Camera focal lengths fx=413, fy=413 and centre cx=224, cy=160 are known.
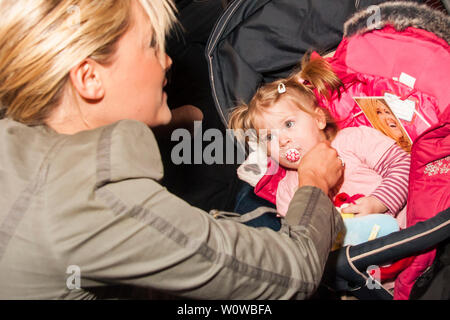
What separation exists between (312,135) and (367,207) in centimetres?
30

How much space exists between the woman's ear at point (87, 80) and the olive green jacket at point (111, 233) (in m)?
0.10

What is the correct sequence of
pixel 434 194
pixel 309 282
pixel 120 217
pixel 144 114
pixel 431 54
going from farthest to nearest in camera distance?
pixel 431 54, pixel 434 194, pixel 144 114, pixel 309 282, pixel 120 217

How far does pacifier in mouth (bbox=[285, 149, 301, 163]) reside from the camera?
1358 millimetres

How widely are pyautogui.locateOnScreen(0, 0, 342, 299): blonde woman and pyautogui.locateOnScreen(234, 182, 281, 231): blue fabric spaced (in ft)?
1.71

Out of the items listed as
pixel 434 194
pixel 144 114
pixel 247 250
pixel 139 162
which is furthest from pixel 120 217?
pixel 434 194

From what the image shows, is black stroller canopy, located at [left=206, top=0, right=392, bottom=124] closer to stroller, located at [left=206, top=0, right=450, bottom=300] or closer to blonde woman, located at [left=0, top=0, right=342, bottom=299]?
stroller, located at [left=206, top=0, right=450, bottom=300]

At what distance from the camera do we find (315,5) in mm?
1326

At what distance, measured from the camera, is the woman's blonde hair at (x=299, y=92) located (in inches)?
54.2

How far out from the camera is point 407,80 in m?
1.28

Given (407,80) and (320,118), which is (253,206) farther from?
(407,80)

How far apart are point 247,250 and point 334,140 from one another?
83 centimetres

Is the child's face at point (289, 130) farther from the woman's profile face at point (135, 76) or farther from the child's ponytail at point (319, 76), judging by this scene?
the woman's profile face at point (135, 76)

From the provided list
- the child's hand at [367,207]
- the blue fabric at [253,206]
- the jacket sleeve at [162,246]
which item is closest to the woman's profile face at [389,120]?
the child's hand at [367,207]

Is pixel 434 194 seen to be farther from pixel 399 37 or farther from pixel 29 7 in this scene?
pixel 29 7
